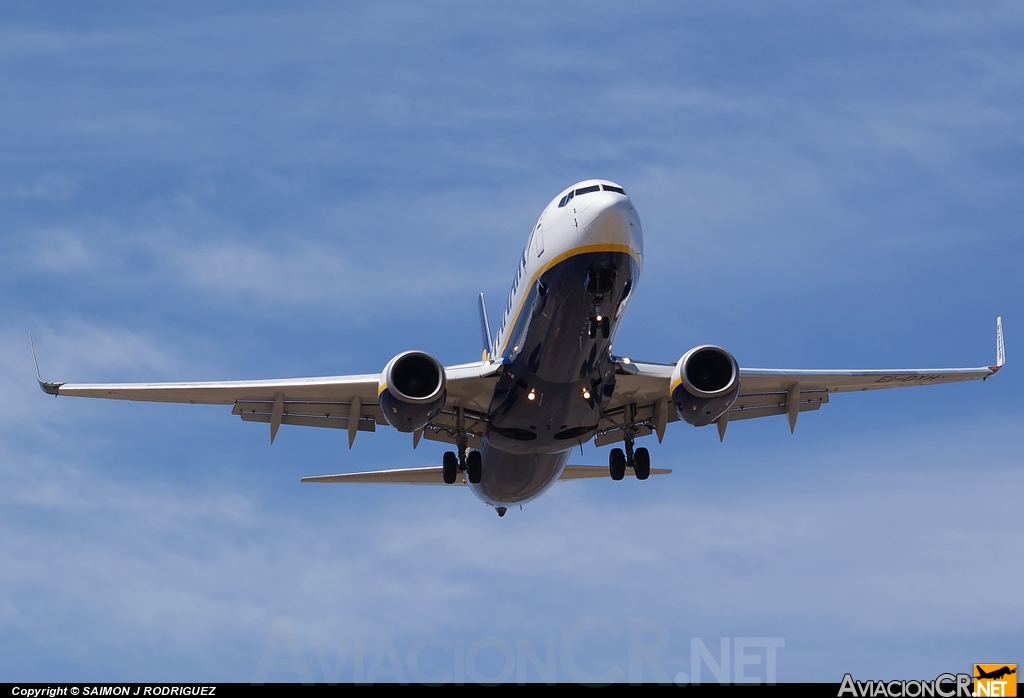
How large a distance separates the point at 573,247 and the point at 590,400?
14.9 ft

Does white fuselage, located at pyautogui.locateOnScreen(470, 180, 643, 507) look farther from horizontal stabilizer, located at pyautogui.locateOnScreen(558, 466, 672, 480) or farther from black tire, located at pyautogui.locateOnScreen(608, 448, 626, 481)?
horizontal stabilizer, located at pyautogui.locateOnScreen(558, 466, 672, 480)

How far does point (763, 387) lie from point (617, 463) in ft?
14.2

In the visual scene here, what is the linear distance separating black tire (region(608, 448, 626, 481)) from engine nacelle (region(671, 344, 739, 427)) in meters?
3.54

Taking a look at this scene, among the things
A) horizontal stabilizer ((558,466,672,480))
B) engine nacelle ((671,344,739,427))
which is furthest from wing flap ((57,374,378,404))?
horizontal stabilizer ((558,466,672,480))

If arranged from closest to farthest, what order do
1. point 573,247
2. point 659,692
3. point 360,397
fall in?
point 659,692
point 573,247
point 360,397

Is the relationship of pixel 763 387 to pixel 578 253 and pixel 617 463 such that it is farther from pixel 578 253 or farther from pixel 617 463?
pixel 578 253

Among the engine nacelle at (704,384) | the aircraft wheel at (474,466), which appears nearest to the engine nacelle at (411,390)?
the aircraft wheel at (474,466)

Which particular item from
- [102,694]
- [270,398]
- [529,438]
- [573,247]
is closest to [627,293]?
[573,247]

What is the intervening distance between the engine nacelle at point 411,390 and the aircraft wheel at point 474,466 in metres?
4.29

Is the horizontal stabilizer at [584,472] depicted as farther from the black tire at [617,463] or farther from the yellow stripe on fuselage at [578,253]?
the yellow stripe on fuselage at [578,253]

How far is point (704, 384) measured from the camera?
2842 cm

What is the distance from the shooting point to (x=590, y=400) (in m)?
28.6

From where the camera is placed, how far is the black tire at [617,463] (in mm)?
31797

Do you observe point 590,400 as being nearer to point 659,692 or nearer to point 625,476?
point 625,476
